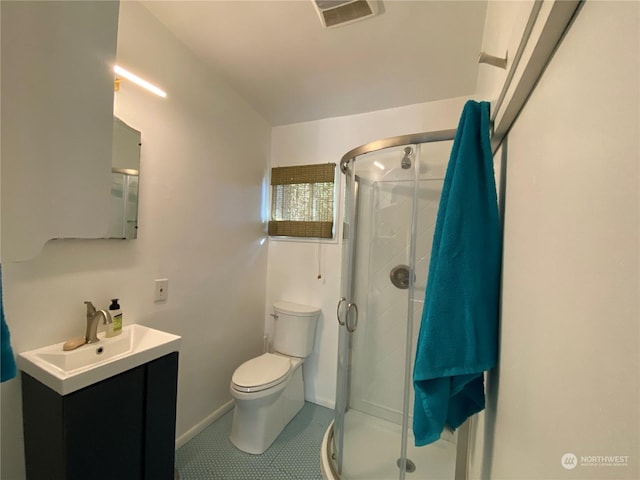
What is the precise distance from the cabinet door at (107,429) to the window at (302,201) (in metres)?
1.44

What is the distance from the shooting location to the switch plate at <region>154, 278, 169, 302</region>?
1588 mm

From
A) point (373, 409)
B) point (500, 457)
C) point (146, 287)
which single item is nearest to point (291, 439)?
point (373, 409)

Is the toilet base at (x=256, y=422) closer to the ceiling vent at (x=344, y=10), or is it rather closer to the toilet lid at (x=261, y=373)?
the toilet lid at (x=261, y=373)

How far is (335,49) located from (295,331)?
1.93 m

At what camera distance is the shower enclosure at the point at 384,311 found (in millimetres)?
1529

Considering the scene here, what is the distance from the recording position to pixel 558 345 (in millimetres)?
380

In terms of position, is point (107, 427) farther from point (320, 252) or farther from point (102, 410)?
point (320, 252)

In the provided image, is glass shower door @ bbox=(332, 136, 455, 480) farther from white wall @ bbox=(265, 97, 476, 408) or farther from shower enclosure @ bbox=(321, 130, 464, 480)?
white wall @ bbox=(265, 97, 476, 408)

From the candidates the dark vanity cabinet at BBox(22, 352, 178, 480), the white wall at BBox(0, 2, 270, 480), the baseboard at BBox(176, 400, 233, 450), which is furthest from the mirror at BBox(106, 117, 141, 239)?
the baseboard at BBox(176, 400, 233, 450)

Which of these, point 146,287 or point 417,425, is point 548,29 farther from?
point 146,287

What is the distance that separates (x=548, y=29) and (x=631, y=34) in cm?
21

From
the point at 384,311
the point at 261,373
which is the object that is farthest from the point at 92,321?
the point at 384,311

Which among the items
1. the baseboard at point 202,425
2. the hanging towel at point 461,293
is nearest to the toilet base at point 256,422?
the baseboard at point 202,425

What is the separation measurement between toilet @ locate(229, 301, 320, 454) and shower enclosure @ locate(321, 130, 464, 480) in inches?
14.8
